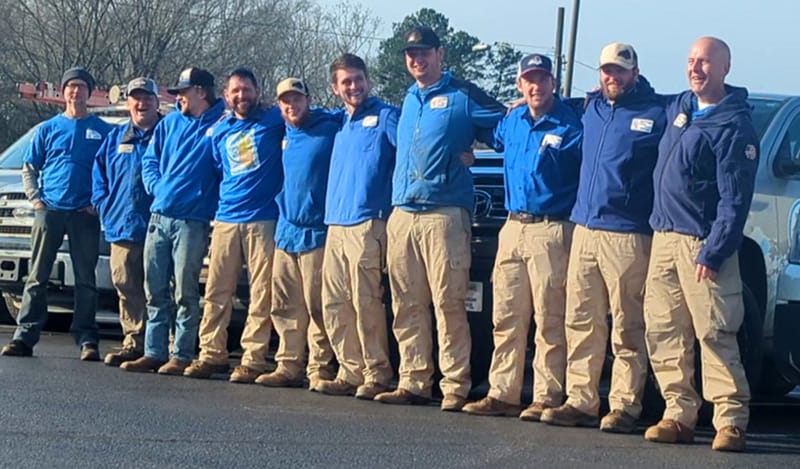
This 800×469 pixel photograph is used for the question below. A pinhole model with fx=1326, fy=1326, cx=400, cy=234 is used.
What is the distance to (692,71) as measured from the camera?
6586 mm

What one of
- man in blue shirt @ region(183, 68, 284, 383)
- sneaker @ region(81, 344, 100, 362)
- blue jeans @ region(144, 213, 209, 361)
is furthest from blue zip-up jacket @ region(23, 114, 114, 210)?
man in blue shirt @ region(183, 68, 284, 383)

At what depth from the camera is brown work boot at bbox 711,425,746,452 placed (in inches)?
257

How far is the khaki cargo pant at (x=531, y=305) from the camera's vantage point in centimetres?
720

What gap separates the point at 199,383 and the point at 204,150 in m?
1.53

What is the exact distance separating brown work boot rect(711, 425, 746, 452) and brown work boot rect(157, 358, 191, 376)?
3.62m

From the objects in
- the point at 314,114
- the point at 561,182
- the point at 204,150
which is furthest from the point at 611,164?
the point at 204,150

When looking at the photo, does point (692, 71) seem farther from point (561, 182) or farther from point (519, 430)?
point (519, 430)

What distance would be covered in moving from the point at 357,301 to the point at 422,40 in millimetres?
1578

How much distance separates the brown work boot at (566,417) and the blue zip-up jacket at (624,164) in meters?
1.00

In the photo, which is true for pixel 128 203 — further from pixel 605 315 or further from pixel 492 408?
pixel 605 315

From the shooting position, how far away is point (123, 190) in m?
9.05

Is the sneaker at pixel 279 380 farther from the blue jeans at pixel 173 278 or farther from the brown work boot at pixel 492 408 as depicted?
the brown work boot at pixel 492 408

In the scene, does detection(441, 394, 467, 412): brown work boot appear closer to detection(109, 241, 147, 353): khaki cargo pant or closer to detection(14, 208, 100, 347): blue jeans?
detection(109, 241, 147, 353): khaki cargo pant

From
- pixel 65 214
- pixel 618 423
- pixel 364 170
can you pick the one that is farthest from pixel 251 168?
pixel 618 423
